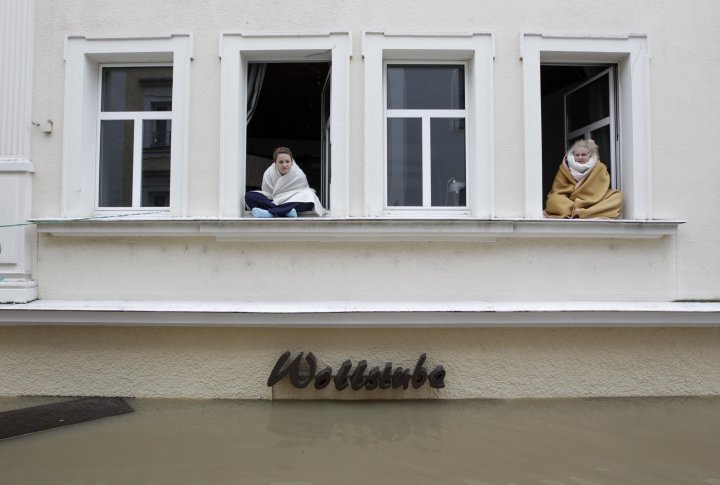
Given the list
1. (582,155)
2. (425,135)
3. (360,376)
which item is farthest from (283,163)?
(582,155)

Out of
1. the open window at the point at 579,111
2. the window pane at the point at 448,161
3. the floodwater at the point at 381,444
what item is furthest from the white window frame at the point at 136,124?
the open window at the point at 579,111

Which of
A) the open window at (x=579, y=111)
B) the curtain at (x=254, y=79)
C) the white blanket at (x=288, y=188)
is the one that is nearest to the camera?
the white blanket at (x=288, y=188)

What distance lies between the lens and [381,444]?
4.55 meters

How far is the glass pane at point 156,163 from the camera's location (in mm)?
5996

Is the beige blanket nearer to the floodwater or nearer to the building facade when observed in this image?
the building facade

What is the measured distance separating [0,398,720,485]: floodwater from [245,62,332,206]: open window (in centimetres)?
279

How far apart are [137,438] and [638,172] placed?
583cm

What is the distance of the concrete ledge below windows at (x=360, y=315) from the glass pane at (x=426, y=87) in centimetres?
235

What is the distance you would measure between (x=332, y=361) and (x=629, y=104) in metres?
4.41

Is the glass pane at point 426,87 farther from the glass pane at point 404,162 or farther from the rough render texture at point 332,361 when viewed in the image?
the rough render texture at point 332,361

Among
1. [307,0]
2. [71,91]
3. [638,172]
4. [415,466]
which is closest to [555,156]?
[638,172]

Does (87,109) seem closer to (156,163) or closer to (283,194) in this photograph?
(156,163)

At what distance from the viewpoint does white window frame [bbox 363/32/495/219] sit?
18.6 ft

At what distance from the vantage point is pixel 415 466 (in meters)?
4.14
